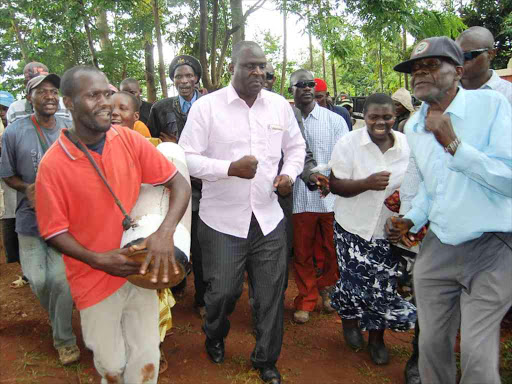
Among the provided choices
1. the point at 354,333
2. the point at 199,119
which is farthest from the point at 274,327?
the point at 199,119

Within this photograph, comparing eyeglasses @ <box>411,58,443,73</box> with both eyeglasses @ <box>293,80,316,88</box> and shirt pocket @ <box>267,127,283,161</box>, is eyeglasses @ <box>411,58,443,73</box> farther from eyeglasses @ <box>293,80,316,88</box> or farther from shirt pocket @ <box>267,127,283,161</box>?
eyeglasses @ <box>293,80,316,88</box>

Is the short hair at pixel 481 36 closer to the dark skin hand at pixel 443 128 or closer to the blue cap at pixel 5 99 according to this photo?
the dark skin hand at pixel 443 128

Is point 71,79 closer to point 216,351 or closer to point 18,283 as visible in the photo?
point 216,351

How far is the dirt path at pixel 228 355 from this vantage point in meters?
3.56

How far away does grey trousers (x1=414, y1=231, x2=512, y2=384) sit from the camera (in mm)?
2219

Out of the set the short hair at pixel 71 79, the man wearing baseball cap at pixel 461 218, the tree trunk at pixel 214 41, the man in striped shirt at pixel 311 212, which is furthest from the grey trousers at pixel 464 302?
the tree trunk at pixel 214 41

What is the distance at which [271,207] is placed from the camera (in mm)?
3502

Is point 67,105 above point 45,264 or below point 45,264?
above

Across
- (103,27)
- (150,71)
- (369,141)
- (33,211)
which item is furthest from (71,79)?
(103,27)

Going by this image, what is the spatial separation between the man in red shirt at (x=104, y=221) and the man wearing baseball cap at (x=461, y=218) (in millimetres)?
1418

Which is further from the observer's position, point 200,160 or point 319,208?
point 319,208

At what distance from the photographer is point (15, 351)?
3.92 m

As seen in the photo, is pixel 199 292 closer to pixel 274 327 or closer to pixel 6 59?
pixel 274 327

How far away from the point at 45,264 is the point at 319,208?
2542 mm
